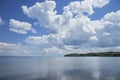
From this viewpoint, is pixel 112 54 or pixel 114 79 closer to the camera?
pixel 114 79

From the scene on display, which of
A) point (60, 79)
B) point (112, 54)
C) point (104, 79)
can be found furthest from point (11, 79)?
point (112, 54)

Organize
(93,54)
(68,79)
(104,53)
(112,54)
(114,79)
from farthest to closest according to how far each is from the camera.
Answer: (93,54)
(104,53)
(112,54)
(68,79)
(114,79)

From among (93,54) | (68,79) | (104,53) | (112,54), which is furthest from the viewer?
(93,54)

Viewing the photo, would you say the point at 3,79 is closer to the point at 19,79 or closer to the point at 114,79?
the point at 19,79

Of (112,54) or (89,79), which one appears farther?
(112,54)

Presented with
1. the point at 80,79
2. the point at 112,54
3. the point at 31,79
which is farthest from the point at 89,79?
the point at 112,54

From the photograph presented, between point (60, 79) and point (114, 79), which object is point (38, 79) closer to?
point (60, 79)

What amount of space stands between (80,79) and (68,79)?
1.62 m

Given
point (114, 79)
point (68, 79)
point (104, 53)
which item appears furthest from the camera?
point (104, 53)

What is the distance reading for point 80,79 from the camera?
829 inches

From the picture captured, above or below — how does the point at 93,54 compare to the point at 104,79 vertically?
above

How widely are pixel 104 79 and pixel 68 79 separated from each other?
181 inches

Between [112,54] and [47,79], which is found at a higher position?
[112,54]

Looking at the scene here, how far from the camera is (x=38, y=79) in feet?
70.6
